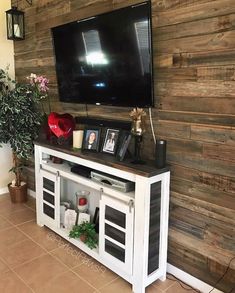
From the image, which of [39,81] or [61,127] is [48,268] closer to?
[61,127]

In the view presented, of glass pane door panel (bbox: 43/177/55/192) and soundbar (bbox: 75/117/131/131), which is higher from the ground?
soundbar (bbox: 75/117/131/131)

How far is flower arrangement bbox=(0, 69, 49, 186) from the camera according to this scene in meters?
2.78

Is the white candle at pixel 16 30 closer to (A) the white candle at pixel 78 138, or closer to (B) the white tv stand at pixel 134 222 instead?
(A) the white candle at pixel 78 138

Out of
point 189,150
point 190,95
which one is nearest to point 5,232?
point 189,150

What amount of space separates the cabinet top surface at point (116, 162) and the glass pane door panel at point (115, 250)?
574mm

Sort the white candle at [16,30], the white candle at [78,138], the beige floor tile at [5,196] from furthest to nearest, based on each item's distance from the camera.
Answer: the beige floor tile at [5,196]
the white candle at [16,30]
the white candle at [78,138]

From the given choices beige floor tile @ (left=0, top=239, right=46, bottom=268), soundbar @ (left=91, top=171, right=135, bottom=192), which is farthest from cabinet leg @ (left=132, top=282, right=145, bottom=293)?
beige floor tile @ (left=0, top=239, right=46, bottom=268)

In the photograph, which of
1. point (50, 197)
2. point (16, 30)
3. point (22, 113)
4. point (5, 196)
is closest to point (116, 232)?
point (50, 197)

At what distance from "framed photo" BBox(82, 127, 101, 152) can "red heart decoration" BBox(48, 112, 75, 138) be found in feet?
0.92

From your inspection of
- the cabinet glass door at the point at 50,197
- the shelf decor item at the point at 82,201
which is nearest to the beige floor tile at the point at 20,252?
the cabinet glass door at the point at 50,197

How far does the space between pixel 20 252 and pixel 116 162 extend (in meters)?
1.19

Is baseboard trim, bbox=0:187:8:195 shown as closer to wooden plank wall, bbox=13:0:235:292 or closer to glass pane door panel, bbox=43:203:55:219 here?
glass pane door panel, bbox=43:203:55:219

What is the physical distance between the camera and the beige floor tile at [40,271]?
200 centimetres

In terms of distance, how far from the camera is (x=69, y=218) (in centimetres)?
252
